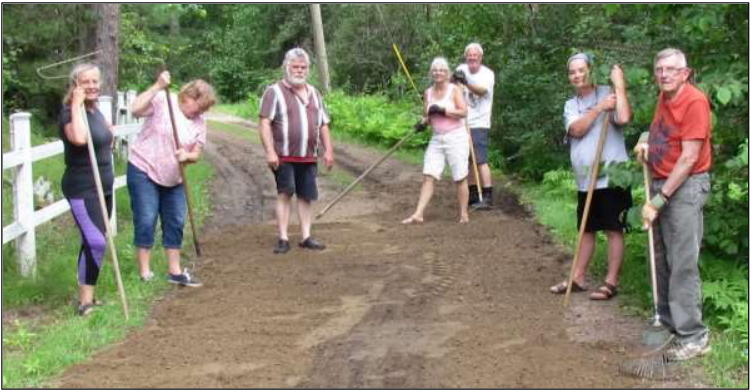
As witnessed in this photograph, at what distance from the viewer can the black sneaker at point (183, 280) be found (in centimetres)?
746

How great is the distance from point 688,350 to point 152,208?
4.02 meters

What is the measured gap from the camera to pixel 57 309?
6.85 metres

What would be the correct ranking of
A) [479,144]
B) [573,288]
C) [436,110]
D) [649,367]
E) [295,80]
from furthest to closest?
[479,144], [436,110], [295,80], [573,288], [649,367]

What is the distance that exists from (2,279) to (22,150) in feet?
3.24

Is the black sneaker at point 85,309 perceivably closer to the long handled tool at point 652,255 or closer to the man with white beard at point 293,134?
the man with white beard at point 293,134

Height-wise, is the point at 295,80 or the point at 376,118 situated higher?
the point at 295,80

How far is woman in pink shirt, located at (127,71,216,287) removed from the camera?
734cm

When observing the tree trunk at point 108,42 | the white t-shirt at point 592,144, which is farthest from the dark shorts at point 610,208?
the tree trunk at point 108,42

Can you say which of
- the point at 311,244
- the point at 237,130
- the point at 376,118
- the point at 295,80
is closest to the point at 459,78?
the point at 295,80

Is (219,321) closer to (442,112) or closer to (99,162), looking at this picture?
(99,162)

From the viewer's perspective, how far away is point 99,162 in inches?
265

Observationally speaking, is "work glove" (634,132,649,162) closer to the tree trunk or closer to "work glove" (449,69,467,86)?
"work glove" (449,69,467,86)

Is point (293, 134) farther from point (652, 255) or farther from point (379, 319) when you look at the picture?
point (652, 255)

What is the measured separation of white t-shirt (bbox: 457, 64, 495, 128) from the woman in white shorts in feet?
2.60
